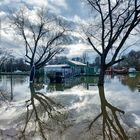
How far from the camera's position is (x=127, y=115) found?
1095cm

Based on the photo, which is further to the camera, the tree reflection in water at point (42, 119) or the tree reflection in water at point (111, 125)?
the tree reflection in water at point (42, 119)

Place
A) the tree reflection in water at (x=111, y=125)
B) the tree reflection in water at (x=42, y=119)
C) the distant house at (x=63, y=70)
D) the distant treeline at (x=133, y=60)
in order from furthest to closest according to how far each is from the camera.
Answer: the distant treeline at (x=133, y=60)
the distant house at (x=63, y=70)
the tree reflection in water at (x=42, y=119)
the tree reflection in water at (x=111, y=125)

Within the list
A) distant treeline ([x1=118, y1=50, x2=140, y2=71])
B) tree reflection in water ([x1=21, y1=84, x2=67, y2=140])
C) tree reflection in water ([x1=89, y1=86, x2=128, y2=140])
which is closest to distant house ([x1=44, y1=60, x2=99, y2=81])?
distant treeline ([x1=118, y1=50, x2=140, y2=71])

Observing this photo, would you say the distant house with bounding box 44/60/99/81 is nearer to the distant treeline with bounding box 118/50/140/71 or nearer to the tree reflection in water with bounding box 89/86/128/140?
the distant treeline with bounding box 118/50/140/71

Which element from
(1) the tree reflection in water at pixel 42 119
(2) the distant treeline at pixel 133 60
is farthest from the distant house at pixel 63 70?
(1) the tree reflection in water at pixel 42 119

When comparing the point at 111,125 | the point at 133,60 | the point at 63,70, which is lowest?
the point at 111,125

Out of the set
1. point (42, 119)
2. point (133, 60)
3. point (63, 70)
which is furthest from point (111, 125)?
point (133, 60)

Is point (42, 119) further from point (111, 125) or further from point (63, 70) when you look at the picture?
point (63, 70)

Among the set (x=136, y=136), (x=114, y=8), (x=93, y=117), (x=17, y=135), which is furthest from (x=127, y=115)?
(x=114, y=8)

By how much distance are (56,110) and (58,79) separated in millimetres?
25384

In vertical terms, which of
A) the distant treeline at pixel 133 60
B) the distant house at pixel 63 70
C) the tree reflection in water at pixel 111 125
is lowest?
the tree reflection in water at pixel 111 125

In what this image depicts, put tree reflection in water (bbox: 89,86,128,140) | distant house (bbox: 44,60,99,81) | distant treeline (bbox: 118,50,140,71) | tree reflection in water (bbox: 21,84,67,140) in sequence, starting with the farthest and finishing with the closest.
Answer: distant treeline (bbox: 118,50,140,71)
distant house (bbox: 44,60,99,81)
tree reflection in water (bbox: 21,84,67,140)
tree reflection in water (bbox: 89,86,128,140)

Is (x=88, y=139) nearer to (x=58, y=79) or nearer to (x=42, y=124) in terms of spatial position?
(x=42, y=124)

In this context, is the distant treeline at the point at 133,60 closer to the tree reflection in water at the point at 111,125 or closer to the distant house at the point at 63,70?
the distant house at the point at 63,70
